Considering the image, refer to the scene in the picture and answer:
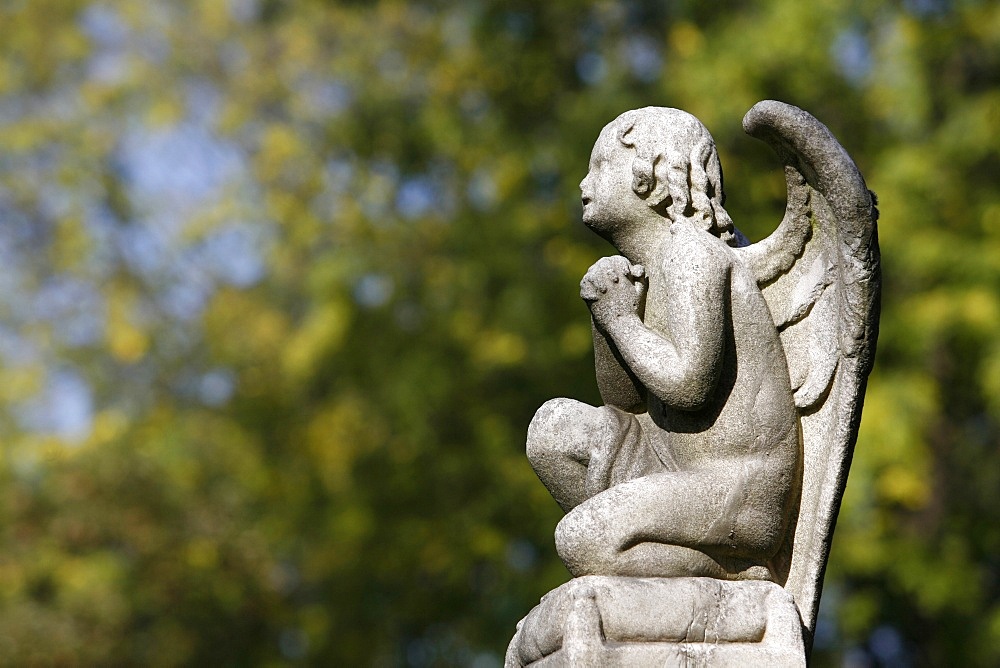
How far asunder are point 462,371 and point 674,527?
9711mm

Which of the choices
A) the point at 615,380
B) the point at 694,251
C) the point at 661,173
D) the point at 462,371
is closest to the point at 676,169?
the point at 661,173

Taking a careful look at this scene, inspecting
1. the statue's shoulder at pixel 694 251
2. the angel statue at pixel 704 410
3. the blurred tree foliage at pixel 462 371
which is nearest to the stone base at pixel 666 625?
the angel statue at pixel 704 410

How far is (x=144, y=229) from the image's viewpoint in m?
21.5

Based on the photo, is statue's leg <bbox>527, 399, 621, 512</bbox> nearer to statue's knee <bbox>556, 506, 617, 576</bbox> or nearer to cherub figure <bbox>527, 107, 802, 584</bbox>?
cherub figure <bbox>527, 107, 802, 584</bbox>

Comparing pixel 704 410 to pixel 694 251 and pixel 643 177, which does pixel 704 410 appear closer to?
pixel 694 251

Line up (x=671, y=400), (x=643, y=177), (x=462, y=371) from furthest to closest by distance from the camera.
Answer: (x=462, y=371)
(x=643, y=177)
(x=671, y=400)

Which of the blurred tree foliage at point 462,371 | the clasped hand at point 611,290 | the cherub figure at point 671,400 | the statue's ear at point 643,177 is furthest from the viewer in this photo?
the blurred tree foliage at point 462,371

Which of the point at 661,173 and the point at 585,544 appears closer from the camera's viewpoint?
the point at 585,544

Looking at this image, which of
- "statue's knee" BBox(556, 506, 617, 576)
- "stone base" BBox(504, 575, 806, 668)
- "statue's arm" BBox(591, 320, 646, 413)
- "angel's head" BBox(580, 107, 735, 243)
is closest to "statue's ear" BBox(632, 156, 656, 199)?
"angel's head" BBox(580, 107, 735, 243)

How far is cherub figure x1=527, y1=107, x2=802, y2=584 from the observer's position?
15.6ft

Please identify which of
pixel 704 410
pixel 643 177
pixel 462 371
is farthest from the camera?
pixel 462 371

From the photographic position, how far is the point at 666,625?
15.0 ft

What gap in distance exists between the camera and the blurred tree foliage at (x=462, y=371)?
1222cm

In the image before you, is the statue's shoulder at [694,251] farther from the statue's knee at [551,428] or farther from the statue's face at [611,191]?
the statue's knee at [551,428]
